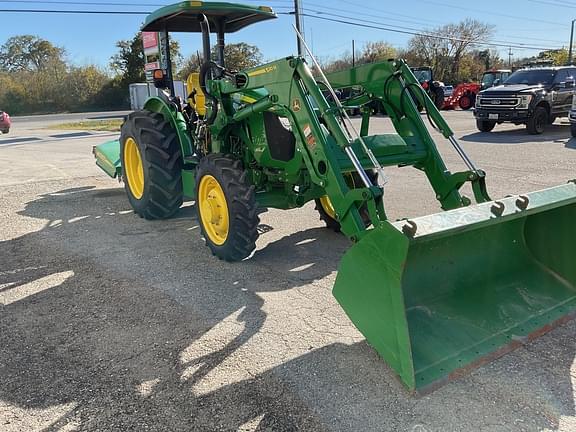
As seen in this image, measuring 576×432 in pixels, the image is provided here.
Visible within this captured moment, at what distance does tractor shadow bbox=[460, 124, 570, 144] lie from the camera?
42.8 ft

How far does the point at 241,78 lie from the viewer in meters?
4.57

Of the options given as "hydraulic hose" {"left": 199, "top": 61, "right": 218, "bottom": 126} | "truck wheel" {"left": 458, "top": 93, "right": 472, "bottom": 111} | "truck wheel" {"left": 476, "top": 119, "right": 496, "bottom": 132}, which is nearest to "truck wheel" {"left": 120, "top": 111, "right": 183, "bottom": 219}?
"hydraulic hose" {"left": 199, "top": 61, "right": 218, "bottom": 126}

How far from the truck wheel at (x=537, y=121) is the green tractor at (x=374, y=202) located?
1080 cm

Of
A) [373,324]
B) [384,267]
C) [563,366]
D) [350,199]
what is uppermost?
[350,199]

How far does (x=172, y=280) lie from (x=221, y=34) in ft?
9.92

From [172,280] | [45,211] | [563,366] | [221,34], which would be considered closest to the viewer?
[563,366]

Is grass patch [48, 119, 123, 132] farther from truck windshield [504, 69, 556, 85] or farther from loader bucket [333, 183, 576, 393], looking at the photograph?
loader bucket [333, 183, 576, 393]

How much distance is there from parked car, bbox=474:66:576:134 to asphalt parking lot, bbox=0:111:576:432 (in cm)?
1055

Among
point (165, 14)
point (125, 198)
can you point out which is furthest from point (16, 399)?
point (125, 198)

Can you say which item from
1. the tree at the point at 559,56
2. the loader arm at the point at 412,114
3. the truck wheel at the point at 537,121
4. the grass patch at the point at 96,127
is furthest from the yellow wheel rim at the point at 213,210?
the tree at the point at 559,56

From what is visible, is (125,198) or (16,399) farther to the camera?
(125,198)

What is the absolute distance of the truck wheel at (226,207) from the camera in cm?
436

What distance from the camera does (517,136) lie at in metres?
14.1

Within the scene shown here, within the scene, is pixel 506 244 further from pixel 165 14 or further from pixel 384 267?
pixel 165 14
